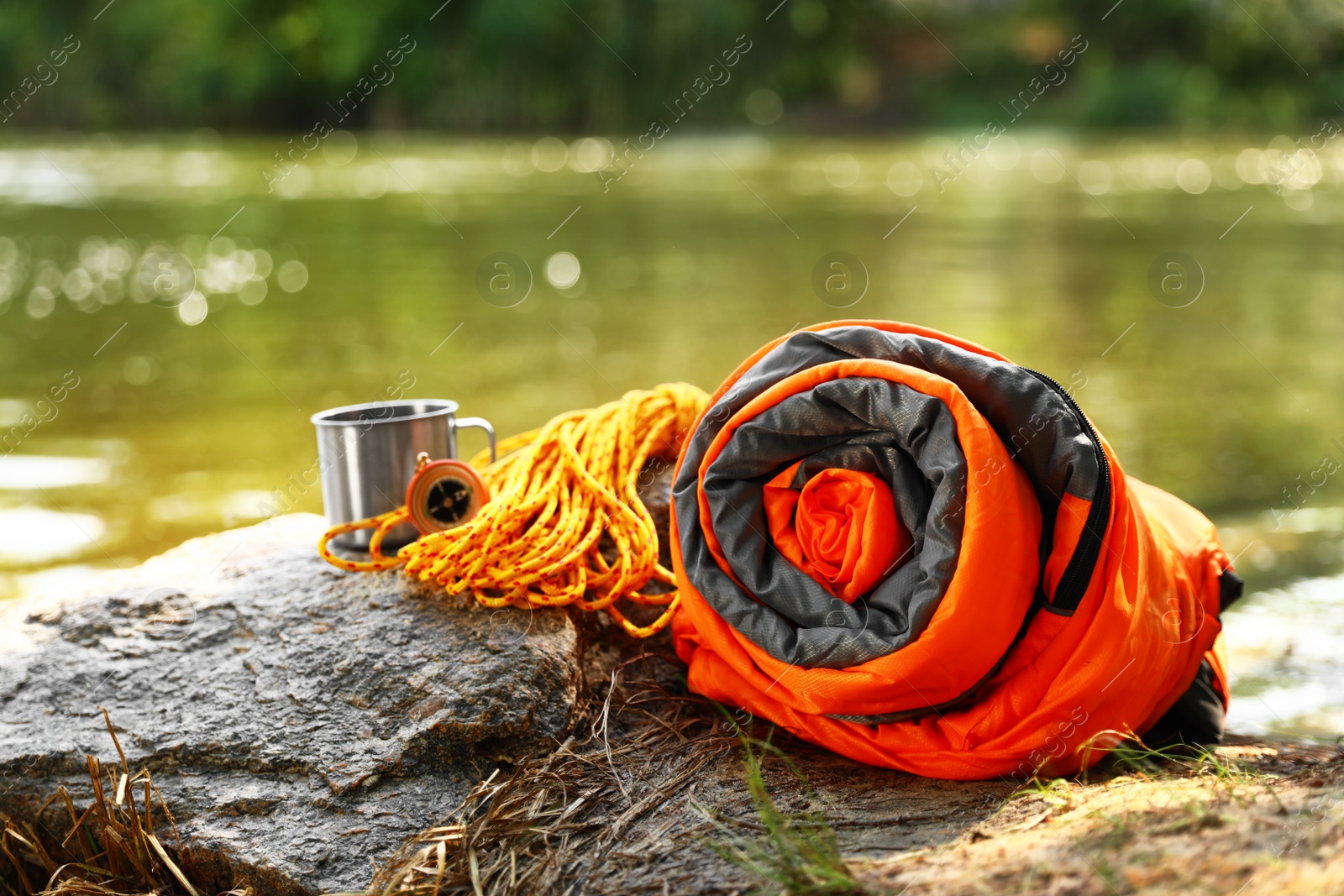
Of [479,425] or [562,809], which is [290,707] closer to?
[562,809]

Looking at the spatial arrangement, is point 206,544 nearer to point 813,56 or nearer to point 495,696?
point 495,696

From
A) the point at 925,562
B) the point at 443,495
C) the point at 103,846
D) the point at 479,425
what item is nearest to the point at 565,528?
the point at 443,495

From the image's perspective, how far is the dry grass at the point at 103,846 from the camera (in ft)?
7.40

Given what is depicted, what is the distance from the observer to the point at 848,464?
2250 millimetres

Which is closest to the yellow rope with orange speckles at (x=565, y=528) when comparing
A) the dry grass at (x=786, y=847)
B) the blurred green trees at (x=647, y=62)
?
the dry grass at (x=786, y=847)

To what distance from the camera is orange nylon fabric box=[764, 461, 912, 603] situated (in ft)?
7.17

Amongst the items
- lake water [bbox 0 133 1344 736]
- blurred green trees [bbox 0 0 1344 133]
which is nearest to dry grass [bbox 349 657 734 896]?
lake water [bbox 0 133 1344 736]

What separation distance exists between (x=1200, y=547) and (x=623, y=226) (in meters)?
15.1

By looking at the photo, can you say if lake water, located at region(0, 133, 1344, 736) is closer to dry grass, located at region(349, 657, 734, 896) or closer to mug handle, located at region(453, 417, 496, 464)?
dry grass, located at region(349, 657, 734, 896)

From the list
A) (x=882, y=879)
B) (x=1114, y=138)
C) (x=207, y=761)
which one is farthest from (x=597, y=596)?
(x=1114, y=138)

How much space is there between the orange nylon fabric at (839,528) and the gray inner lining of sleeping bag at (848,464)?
0.03 m

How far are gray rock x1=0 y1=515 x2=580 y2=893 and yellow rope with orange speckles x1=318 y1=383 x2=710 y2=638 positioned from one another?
7 centimetres

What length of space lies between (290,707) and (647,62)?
47.8 m

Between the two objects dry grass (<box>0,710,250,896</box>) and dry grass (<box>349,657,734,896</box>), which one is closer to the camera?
dry grass (<box>349,657,734,896</box>)
